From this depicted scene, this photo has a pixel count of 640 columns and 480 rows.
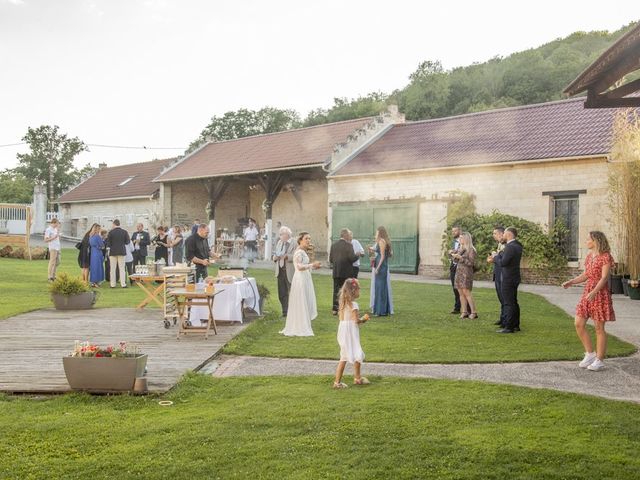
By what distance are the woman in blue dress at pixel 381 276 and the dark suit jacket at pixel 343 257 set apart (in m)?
0.55

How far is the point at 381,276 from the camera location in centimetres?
1310

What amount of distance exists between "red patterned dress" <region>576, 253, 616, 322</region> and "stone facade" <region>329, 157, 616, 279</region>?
11.5 m

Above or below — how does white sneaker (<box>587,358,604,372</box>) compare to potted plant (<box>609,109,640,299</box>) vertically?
below

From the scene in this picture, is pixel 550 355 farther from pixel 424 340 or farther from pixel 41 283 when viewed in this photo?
pixel 41 283

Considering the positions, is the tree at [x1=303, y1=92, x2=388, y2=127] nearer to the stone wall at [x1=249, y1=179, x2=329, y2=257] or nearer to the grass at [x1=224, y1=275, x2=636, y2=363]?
the stone wall at [x1=249, y1=179, x2=329, y2=257]

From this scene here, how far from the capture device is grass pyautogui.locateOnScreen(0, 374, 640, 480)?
4.89 metres

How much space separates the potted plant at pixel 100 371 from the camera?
7141mm

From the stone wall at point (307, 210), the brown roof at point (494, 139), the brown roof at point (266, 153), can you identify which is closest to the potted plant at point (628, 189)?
the brown roof at point (494, 139)

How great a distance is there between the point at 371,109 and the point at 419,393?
45.8 m

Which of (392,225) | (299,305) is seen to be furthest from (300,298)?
(392,225)

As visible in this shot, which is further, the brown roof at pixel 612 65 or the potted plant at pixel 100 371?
the brown roof at pixel 612 65

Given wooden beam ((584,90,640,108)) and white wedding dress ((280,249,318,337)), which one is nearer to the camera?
wooden beam ((584,90,640,108))

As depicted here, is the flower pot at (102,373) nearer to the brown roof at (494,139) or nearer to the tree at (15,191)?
the brown roof at (494,139)

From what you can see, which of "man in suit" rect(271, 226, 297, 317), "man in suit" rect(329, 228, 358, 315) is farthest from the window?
"man in suit" rect(271, 226, 297, 317)
